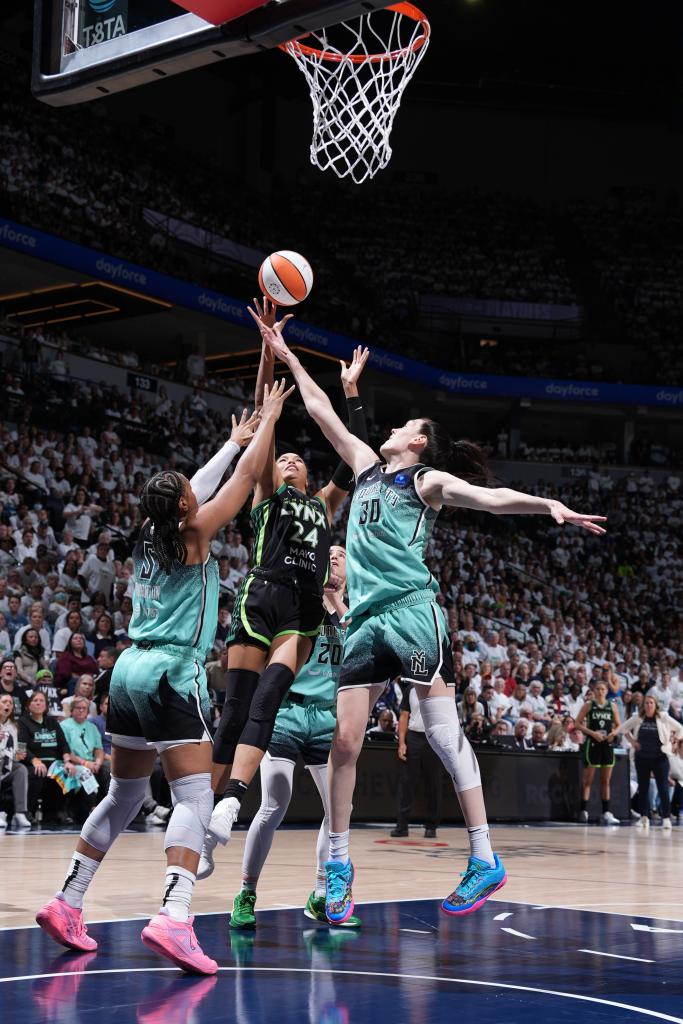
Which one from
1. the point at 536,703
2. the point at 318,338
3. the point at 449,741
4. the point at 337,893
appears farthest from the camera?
the point at 318,338

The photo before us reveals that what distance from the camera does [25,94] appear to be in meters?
25.3

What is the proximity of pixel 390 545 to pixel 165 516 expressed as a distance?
4.37 feet

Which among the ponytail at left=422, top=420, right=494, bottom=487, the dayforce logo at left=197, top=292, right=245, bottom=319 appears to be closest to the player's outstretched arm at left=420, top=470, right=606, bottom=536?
the ponytail at left=422, top=420, right=494, bottom=487

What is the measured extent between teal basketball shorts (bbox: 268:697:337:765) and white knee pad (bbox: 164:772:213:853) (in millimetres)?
1589

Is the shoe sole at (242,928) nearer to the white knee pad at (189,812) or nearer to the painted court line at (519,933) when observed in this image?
the white knee pad at (189,812)

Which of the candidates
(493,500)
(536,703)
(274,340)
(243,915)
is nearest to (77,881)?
(243,915)

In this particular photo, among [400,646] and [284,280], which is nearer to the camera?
[400,646]

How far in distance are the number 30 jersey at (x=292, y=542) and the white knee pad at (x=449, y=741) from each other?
1021 millimetres

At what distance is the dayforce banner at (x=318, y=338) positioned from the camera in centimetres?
2236

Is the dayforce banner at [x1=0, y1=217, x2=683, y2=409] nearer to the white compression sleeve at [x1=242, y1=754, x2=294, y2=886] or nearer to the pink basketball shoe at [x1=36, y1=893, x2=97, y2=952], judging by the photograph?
the white compression sleeve at [x1=242, y1=754, x2=294, y2=886]

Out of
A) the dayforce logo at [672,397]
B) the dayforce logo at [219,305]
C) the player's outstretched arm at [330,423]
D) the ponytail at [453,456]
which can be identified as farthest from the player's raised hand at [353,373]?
the dayforce logo at [672,397]

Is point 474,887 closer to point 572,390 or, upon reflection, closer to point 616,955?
point 616,955

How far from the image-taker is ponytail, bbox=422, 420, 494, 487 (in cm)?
604

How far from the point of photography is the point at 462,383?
3164 cm
